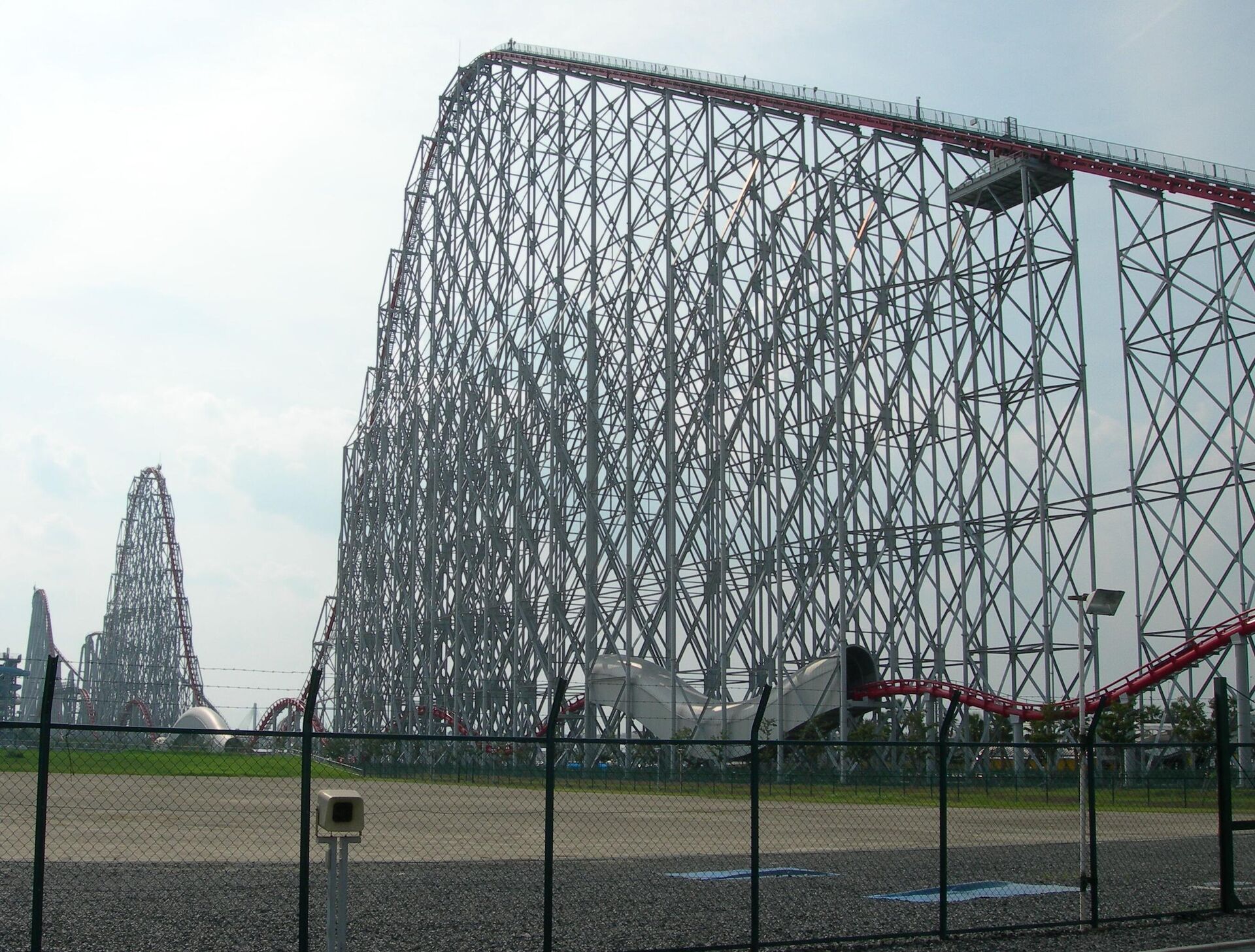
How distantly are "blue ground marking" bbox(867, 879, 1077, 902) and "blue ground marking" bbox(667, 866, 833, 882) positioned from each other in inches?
42.2

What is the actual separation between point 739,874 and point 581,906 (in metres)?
2.02

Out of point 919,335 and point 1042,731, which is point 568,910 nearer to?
point 1042,731

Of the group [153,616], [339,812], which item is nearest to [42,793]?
[339,812]

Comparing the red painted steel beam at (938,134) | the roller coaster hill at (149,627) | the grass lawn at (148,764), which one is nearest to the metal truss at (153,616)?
the roller coaster hill at (149,627)

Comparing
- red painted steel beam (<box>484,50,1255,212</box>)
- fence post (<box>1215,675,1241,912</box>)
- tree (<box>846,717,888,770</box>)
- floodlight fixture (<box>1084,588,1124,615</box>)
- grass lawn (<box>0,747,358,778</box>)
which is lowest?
grass lawn (<box>0,747,358,778</box>)

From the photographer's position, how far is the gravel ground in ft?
21.3

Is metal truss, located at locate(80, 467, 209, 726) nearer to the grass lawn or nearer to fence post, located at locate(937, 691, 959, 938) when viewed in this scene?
the grass lawn

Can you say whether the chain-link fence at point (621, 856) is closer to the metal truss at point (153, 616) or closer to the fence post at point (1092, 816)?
the fence post at point (1092, 816)

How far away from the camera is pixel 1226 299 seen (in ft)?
68.0

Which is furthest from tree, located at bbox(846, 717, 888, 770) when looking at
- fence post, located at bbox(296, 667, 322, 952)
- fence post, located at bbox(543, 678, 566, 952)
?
fence post, located at bbox(296, 667, 322, 952)

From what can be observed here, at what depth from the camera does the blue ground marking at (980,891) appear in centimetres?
825

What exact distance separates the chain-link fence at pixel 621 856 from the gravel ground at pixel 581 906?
0.03 meters

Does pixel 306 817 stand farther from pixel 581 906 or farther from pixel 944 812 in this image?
pixel 944 812

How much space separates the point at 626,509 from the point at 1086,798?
1806 centimetres
